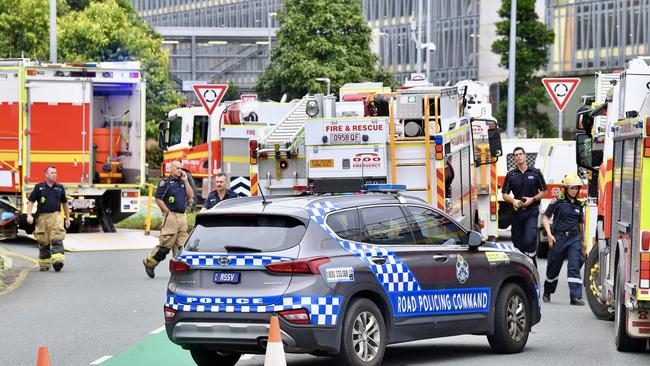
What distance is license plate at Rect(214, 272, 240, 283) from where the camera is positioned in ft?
36.8

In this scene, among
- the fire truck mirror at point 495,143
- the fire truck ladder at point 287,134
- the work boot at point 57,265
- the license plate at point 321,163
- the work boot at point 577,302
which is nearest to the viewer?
the work boot at point 577,302

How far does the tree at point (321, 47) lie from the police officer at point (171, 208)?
1806 inches

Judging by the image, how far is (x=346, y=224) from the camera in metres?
11.7

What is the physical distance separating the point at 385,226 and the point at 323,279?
1.22 m

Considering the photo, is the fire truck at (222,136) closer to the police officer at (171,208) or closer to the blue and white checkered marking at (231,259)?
the police officer at (171,208)

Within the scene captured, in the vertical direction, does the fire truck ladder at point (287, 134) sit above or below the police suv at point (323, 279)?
above

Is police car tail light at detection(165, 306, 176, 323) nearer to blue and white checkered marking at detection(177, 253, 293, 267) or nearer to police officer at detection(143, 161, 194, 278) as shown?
blue and white checkered marking at detection(177, 253, 293, 267)

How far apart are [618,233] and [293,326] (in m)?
3.80

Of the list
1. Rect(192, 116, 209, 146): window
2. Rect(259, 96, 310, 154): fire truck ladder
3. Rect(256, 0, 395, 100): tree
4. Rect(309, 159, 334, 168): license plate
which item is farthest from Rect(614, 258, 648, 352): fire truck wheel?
Rect(256, 0, 395, 100): tree

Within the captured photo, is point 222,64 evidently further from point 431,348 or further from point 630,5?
point 431,348

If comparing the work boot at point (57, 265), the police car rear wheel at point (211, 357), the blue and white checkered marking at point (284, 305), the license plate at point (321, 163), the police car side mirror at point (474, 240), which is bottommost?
the work boot at point (57, 265)

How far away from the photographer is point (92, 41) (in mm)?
55125

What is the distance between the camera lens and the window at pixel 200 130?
38.8 metres

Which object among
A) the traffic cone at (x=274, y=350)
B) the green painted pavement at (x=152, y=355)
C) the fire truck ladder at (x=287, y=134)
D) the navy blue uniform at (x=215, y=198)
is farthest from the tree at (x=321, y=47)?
the traffic cone at (x=274, y=350)
